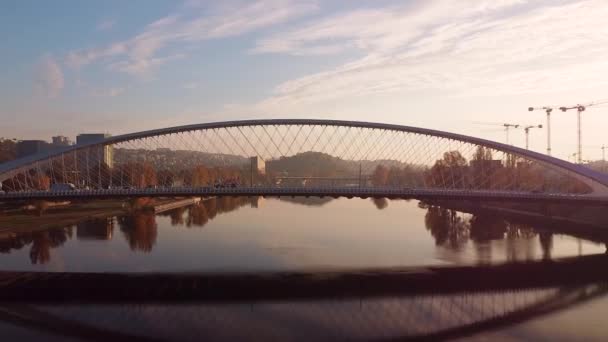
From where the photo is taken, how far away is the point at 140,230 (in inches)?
1144

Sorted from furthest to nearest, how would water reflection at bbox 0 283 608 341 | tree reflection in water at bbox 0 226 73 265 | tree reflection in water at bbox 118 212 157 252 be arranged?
tree reflection in water at bbox 118 212 157 252, tree reflection in water at bbox 0 226 73 265, water reflection at bbox 0 283 608 341

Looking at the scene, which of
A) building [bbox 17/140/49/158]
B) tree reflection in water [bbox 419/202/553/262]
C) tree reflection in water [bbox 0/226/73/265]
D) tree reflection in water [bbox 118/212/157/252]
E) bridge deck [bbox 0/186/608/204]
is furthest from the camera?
building [bbox 17/140/49/158]

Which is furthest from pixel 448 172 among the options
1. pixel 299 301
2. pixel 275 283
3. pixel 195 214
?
pixel 299 301

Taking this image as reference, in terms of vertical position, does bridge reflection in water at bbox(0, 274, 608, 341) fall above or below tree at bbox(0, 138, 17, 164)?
below

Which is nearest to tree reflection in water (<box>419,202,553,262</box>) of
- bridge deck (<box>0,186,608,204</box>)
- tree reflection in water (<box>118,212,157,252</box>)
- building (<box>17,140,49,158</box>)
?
bridge deck (<box>0,186,608,204</box>)

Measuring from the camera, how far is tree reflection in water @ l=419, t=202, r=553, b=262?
2295cm

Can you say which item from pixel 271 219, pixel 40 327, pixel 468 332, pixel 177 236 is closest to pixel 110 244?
pixel 177 236

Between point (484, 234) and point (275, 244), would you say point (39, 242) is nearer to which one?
point (275, 244)

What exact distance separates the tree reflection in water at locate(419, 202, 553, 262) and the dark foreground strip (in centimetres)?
290

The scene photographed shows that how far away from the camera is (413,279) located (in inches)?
692

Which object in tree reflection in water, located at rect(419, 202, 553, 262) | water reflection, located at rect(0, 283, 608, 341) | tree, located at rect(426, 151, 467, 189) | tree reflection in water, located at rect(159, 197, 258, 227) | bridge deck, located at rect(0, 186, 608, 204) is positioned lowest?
water reflection, located at rect(0, 283, 608, 341)

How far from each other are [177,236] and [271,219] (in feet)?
33.4

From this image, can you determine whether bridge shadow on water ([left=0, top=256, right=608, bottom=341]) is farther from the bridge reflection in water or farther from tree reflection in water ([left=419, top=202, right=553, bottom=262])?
tree reflection in water ([left=419, top=202, right=553, bottom=262])

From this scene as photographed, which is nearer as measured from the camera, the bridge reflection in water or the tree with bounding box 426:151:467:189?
the bridge reflection in water
